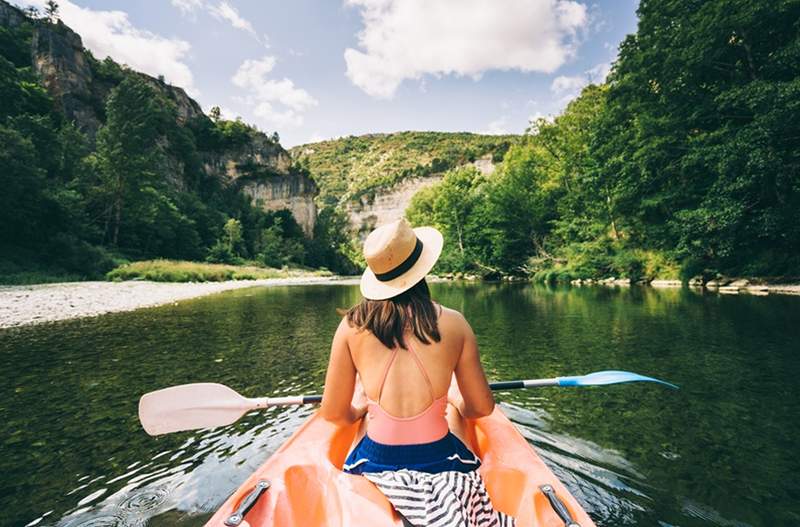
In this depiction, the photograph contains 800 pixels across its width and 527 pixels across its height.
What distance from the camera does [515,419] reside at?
3822mm

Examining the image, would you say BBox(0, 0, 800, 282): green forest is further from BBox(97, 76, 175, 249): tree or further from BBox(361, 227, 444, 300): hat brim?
BBox(361, 227, 444, 300): hat brim

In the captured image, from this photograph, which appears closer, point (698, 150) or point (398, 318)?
point (398, 318)

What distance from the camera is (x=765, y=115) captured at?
11195 millimetres

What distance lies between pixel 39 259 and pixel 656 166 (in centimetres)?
2886

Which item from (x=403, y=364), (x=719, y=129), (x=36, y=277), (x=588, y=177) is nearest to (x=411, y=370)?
(x=403, y=364)

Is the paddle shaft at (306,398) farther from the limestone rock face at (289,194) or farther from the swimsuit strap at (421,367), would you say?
the limestone rock face at (289,194)

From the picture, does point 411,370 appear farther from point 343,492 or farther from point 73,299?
point 73,299

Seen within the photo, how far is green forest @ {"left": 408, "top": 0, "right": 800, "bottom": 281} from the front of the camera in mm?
11750

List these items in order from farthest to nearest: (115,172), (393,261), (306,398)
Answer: (115,172) < (306,398) < (393,261)

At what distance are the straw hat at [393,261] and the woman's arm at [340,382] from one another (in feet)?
0.74

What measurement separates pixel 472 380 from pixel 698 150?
1668 centimetres

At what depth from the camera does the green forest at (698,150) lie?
38.5 ft

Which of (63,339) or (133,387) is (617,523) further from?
(63,339)

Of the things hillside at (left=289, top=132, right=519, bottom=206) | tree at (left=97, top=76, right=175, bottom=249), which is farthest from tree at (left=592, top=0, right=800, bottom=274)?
hillside at (left=289, top=132, right=519, bottom=206)
